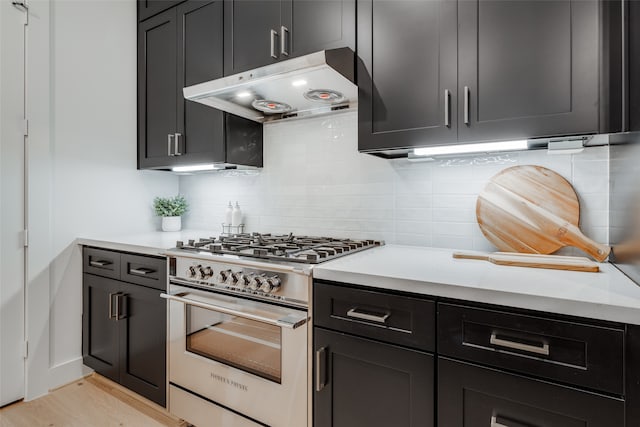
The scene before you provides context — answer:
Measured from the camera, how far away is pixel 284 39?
1763 mm

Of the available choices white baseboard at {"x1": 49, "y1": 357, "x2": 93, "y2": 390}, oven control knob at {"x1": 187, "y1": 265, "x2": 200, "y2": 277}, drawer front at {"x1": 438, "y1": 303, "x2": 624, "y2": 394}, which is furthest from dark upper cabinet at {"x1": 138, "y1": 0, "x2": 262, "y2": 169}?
drawer front at {"x1": 438, "y1": 303, "x2": 624, "y2": 394}

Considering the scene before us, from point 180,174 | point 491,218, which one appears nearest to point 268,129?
point 180,174

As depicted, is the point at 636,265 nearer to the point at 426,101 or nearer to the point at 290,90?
the point at 426,101

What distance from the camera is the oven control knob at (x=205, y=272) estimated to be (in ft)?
5.30

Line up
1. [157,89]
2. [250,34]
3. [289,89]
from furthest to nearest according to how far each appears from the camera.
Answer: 1. [157,89]
2. [250,34]
3. [289,89]

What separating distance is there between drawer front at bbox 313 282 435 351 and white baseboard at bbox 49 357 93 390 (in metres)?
2.01

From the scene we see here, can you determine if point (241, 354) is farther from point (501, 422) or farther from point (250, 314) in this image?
point (501, 422)

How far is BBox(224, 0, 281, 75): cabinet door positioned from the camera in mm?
1822

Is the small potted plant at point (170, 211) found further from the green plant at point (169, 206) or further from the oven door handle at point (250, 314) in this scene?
the oven door handle at point (250, 314)

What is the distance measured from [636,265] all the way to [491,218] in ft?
1.94

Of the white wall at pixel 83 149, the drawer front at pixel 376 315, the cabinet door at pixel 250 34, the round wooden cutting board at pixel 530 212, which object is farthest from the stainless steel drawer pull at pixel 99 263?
the round wooden cutting board at pixel 530 212

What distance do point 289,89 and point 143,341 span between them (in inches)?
64.5

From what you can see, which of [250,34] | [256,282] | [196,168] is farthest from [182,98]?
[256,282]

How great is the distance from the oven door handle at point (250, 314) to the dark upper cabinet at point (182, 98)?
2.91 ft
